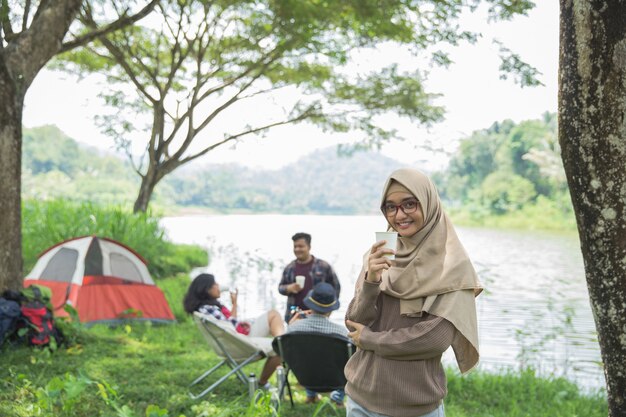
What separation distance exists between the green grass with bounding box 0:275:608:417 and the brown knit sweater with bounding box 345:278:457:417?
3.84 feet

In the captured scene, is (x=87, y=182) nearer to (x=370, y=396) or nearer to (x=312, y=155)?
(x=312, y=155)

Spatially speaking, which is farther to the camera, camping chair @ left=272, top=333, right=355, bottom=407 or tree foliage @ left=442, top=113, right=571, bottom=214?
tree foliage @ left=442, top=113, right=571, bottom=214

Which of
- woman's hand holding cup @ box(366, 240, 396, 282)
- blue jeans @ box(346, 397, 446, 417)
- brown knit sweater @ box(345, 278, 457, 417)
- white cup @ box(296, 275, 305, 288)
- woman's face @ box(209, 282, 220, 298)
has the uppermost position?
woman's hand holding cup @ box(366, 240, 396, 282)

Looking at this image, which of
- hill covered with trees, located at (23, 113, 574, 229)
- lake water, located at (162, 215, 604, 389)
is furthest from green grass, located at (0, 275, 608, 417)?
hill covered with trees, located at (23, 113, 574, 229)

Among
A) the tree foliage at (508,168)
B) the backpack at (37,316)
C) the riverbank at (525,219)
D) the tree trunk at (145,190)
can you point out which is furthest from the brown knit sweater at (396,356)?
the tree foliage at (508,168)

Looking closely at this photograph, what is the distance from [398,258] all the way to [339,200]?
87.5 m

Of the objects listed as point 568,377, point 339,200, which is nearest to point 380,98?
point 568,377

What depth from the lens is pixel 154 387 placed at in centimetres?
469

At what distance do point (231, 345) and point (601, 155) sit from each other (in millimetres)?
3173

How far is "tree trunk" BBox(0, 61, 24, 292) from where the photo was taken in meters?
5.17

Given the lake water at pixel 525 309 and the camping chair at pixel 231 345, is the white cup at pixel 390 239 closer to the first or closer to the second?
the camping chair at pixel 231 345

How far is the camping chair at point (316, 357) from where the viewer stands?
3.90 m

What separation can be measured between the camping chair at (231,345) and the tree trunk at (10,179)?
5.76 feet

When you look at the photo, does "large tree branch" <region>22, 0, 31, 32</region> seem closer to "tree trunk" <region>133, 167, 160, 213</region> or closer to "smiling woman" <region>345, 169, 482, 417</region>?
"smiling woman" <region>345, 169, 482, 417</region>
